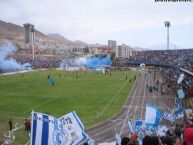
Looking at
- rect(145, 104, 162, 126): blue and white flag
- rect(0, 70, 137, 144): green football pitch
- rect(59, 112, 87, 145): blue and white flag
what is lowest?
rect(0, 70, 137, 144): green football pitch

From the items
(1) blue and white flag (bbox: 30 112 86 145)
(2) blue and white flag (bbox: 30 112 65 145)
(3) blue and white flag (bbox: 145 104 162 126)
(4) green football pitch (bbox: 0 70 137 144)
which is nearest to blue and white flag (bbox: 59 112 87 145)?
(1) blue and white flag (bbox: 30 112 86 145)

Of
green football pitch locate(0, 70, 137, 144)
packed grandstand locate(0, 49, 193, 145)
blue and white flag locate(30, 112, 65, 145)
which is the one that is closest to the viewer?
packed grandstand locate(0, 49, 193, 145)

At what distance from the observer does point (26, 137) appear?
97.8 ft

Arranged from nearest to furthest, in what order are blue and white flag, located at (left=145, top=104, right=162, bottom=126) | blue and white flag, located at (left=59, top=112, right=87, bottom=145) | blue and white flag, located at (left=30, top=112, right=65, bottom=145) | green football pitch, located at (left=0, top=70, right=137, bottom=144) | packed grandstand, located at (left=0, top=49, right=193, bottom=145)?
packed grandstand, located at (left=0, top=49, right=193, bottom=145) < blue and white flag, located at (left=30, top=112, right=65, bottom=145) < blue and white flag, located at (left=59, top=112, right=87, bottom=145) < blue and white flag, located at (left=145, top=104, right=162, bottom=126) < green football pitch, located at (left=0, top=70, right=137, bottom=144)

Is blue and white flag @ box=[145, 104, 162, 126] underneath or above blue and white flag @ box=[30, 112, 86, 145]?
underneath

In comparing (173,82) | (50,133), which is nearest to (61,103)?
(173,82)

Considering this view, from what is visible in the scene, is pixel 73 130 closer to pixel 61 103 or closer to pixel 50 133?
pixel 50 133

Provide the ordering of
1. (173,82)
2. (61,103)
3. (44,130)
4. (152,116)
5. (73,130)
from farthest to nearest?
(173,82)
(61,103)
(152,116)
(73,130)
(44,130)

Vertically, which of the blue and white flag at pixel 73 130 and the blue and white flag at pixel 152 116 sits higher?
the blue and white flag at pixel 73 130

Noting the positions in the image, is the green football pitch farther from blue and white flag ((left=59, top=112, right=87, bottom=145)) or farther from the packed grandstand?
blue and white flag ((left=59, top=112, right=87, bottom=145))

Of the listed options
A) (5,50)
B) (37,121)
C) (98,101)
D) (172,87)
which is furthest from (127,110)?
(5,50)

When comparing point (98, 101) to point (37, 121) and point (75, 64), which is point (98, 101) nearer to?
point (37, 121)

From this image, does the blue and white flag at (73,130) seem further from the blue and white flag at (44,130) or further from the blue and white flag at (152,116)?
the blue and white flag at (152,116)

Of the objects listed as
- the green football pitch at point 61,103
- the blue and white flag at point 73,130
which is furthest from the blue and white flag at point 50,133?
the green football pitch at point 61,103
